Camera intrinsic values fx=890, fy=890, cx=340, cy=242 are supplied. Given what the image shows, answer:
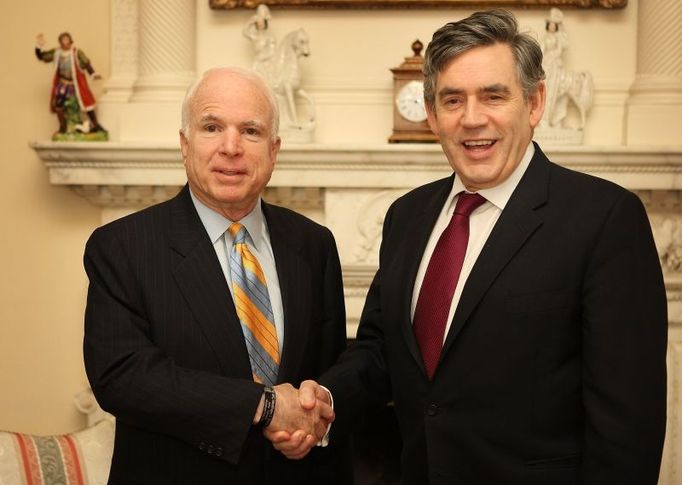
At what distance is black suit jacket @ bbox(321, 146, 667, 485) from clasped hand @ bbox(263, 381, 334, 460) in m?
0.23

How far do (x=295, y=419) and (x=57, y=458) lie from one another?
124 cm

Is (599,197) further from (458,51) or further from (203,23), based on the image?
(203,23)

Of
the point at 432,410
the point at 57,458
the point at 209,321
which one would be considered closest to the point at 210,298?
the point at 209,321

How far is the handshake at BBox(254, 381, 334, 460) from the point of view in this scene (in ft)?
6.58

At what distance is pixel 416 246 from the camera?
7.11 ft

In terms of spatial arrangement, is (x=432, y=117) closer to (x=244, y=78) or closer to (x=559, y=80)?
(x=244, y=78)

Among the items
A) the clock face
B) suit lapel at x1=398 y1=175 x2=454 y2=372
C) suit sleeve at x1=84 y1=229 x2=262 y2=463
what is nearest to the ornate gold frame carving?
the clock face

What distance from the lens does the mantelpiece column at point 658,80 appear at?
12.8ft

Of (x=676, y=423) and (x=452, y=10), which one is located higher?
(x=452, y=10)

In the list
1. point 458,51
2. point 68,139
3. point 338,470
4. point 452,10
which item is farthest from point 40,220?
point 458,51

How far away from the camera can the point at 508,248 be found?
1.93 meters

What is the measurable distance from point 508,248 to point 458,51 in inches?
17.8

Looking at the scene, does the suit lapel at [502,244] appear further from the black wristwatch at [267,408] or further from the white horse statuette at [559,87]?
the white horse statuette at [559,87]

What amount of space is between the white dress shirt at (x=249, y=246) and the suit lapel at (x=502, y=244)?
44cm
